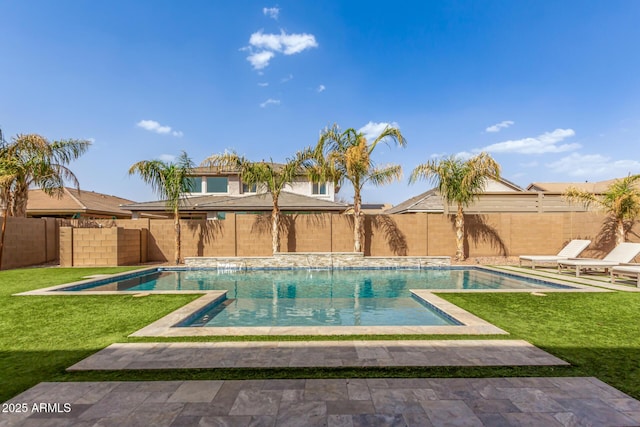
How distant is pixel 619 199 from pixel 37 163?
25.8 metres

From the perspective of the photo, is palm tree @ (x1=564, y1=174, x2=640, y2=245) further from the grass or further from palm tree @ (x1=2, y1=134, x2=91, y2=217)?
palm tree @ (x1=2, y1=134, x2=91, y2=217)

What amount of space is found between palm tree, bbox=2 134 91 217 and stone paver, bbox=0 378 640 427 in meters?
15.1

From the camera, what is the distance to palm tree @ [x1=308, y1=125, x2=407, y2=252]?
13.8 meters

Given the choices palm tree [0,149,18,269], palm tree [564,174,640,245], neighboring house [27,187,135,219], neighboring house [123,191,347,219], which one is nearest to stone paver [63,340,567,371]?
palm tree [0,149,18,269]

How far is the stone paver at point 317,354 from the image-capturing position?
3.79 m

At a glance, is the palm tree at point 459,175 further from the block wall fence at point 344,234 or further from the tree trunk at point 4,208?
the tree trunk at point 4,208

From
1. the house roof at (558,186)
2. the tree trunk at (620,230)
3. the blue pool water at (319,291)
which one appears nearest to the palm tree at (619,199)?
the tree trunk at (620,230)

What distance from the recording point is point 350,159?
13.6m

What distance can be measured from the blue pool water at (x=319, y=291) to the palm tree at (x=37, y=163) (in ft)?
24.3

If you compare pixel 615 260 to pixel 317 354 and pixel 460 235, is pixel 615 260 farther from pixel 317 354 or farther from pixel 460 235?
pixel 317 354

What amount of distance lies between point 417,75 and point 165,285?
1783 cm

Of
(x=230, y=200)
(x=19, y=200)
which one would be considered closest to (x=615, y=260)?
(x=230, y=200)

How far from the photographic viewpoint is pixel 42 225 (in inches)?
599

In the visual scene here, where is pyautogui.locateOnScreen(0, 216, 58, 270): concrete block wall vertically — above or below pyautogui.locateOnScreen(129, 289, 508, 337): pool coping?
above
